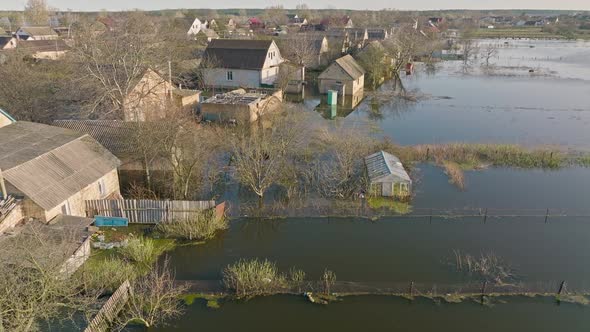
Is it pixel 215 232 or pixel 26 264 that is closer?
pixel 26 264

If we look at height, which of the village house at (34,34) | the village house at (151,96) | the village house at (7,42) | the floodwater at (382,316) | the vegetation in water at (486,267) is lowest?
the floodwater at (382,316)

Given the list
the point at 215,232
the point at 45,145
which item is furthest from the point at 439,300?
the point at 45,145

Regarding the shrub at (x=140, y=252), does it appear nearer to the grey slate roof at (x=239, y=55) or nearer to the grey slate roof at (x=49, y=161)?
the grey slate roof at (x=49, y=161)

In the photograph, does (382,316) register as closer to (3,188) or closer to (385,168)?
(385,168)

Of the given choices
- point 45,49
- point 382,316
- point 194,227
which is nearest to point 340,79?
point 194,227

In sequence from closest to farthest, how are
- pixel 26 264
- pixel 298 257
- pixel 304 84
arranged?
pixel 26 264
pixel 298 257
pixel 304 84

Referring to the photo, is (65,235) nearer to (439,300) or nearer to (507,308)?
(439,300)

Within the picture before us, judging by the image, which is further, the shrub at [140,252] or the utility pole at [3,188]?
the shrub at [140,252]

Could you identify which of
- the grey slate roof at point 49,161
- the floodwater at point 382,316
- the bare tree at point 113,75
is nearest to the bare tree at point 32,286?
the floodwater at point 382,316
